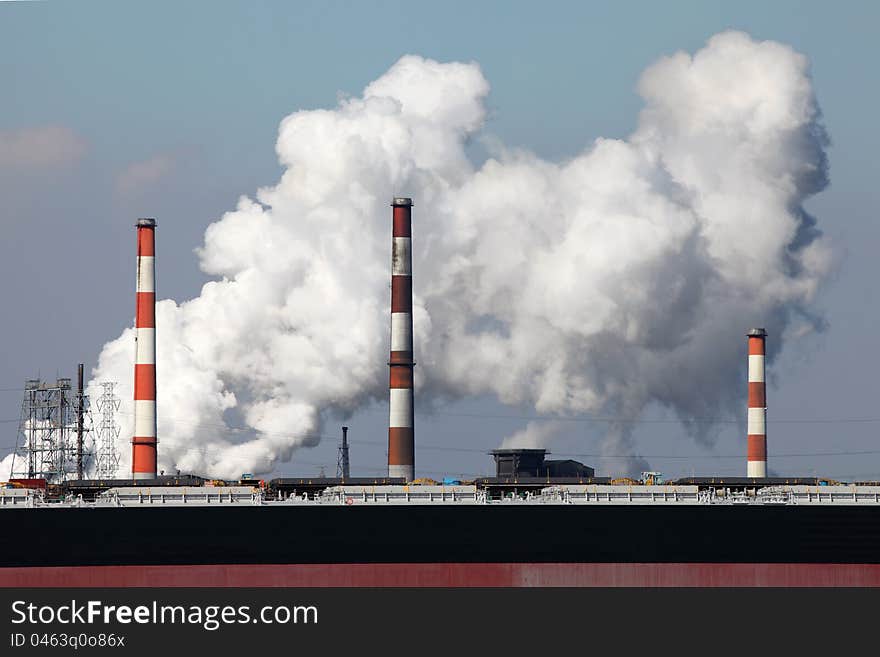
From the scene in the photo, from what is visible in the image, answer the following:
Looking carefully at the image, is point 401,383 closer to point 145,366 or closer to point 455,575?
point 145,366

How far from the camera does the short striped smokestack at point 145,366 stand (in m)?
107

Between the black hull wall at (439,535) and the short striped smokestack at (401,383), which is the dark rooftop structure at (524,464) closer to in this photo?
the short striped smokestack at (401,383)

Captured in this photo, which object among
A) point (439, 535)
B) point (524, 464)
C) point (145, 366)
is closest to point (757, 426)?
point (524, 464)

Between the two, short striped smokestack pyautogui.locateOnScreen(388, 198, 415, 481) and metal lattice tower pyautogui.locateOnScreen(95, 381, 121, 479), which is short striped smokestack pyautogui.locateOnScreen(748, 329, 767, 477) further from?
metal lattice tower pyautogui.locateOnScreen(95, 381, 121, 479)

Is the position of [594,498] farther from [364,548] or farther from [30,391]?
[30,391]

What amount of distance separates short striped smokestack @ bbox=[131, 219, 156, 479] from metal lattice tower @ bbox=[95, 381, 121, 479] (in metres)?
11.0

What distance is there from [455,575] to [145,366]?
27.8 m

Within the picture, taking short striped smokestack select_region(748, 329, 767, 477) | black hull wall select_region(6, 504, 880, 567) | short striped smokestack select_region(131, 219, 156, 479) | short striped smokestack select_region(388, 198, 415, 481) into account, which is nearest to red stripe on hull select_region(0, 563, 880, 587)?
black hull wall select_region(6, 504, 880, 567)

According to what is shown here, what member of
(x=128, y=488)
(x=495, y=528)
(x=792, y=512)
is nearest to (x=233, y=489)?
(x=128, y=488)

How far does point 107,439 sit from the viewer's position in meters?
120

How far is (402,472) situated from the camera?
365ft

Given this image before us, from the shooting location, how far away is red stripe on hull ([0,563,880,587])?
3452 inches
